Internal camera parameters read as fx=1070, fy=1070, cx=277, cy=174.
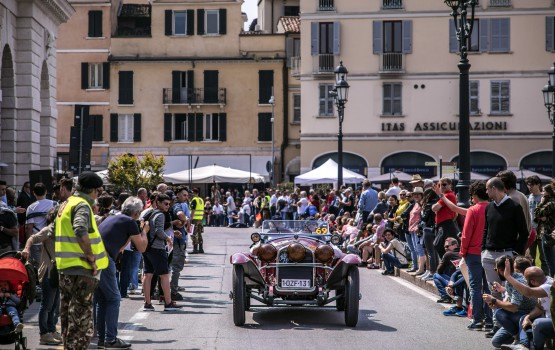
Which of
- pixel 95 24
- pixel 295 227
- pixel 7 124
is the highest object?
pixel 95 24

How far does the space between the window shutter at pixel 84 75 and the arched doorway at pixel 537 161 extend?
26.2m

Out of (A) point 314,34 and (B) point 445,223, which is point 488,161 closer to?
(A) point 314,34

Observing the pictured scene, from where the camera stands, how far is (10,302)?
12219 millimetres

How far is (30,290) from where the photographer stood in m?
12.7

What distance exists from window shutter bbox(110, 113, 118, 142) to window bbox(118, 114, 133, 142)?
221mm

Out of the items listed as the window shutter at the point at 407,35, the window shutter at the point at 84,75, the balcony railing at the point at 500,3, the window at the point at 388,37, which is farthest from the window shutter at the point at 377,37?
the window shutter at the point at 84,75

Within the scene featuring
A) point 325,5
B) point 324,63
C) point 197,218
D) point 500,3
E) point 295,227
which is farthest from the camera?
point 324,63

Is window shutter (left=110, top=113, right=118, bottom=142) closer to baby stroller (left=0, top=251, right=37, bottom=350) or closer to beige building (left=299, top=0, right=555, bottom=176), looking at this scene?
beige building (left=299, top=0, right=555, bottom=176)

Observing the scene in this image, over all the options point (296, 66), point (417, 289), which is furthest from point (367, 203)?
point (296, 66)

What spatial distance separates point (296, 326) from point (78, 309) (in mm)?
4491

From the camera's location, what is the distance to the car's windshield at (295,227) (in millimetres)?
16703

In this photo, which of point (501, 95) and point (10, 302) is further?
point (501, 95)

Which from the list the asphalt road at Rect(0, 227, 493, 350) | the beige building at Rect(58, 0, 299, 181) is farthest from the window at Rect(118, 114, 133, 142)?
the asphalt road at Rect(0, 227, 493, 350)

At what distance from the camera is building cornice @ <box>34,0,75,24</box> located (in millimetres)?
35553
